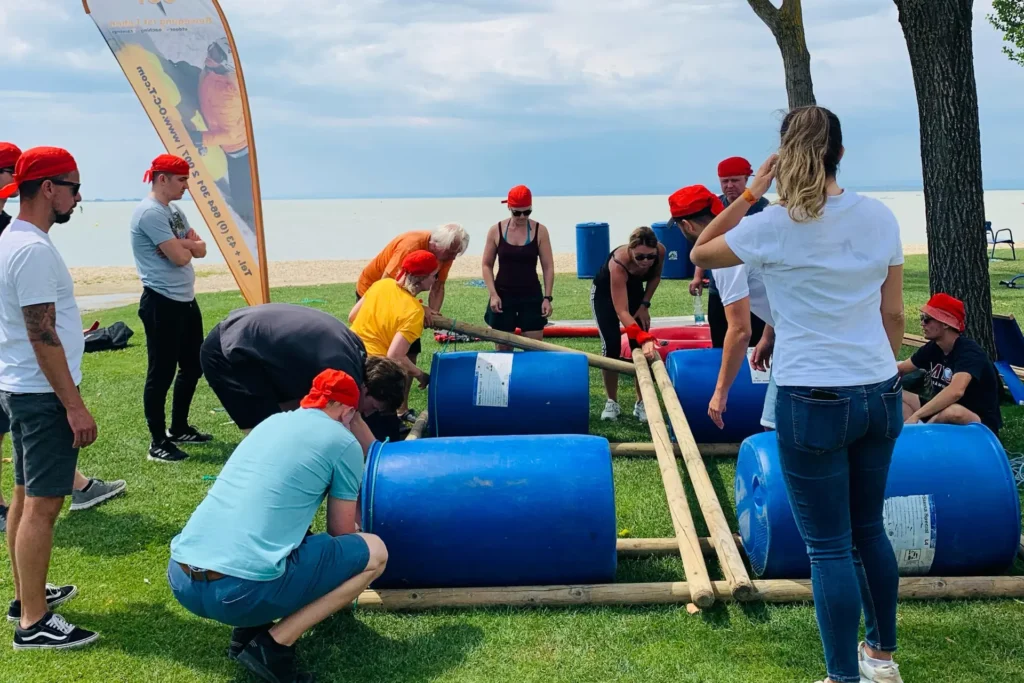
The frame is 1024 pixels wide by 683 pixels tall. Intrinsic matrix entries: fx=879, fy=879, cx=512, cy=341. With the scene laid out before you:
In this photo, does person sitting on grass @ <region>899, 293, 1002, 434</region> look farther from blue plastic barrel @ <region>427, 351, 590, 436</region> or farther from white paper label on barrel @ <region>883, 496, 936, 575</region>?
blue plastic barrel @ <region>427, 351, 590, 436</region>

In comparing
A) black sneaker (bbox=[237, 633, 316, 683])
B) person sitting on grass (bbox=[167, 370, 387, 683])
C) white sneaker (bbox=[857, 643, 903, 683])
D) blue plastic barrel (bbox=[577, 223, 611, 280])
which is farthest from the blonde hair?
blue plastic barrel (bbox=[577, 223, 611, 280])

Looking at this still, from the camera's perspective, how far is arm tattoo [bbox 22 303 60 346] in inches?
142

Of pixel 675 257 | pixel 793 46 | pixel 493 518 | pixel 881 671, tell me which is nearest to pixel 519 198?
pixel 493 518

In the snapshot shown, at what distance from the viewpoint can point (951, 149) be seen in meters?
7.07

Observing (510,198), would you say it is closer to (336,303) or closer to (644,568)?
(644,568)

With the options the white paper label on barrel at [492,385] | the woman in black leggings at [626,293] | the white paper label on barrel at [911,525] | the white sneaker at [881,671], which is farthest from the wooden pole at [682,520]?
the woman in black leggings at [626,293]

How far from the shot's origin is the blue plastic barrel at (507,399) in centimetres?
626

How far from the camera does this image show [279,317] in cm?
459

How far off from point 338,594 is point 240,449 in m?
0.68

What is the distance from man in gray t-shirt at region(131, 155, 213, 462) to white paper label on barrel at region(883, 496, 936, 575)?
4.79m

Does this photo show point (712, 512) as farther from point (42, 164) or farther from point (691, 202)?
point (42, 164)

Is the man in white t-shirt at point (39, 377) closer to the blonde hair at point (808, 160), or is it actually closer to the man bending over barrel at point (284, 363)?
the man bending over barrel at point (284, 363)

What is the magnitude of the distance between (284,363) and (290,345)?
0.39 ft

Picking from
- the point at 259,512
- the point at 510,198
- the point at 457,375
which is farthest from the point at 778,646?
the point at 510,198
